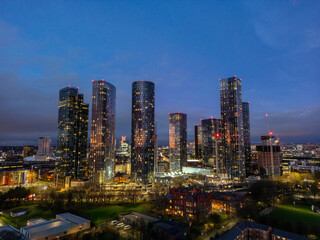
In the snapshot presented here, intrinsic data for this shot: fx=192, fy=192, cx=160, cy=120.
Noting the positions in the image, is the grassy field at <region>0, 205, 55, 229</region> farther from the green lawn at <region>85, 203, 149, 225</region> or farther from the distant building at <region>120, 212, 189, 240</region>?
the distant building at <region>120, 212, 189, 240</region>

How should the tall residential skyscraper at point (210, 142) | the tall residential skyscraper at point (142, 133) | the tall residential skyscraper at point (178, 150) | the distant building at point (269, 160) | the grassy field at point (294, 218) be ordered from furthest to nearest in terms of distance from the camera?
the tall residential skyscraper at point (178, 150)
the tall residential skyscraper at point (210, 142)
the distant building at point (269, 160)
the tall residential skyscraper at point (142, 133)
the grassy field at point (294, 218)

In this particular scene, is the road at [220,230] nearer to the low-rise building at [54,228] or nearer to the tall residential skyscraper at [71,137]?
the low-rise building at [54,228]

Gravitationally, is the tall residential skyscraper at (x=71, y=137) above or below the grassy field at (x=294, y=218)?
above

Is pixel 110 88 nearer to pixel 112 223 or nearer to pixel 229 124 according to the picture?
pixel 229 124

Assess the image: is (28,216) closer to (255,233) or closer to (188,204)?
(188,204)

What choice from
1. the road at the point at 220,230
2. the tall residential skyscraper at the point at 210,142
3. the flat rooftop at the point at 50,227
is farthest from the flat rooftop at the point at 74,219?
the tall residential skyscraper at the point at 210,142

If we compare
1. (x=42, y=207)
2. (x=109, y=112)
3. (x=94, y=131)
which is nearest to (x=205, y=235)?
(x=42, y=207)

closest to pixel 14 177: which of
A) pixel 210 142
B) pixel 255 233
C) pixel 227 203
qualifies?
pixel 227 203
